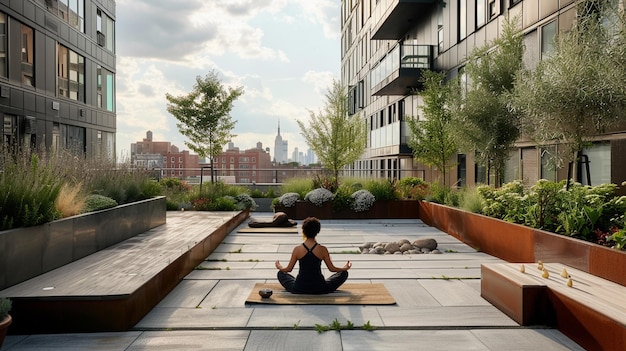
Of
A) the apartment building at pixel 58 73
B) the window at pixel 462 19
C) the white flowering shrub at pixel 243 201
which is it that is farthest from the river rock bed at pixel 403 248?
the window at pixel 462 19

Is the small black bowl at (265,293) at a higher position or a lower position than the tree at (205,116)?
lower

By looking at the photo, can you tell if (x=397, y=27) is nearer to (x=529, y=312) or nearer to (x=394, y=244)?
(x=394, y=244)

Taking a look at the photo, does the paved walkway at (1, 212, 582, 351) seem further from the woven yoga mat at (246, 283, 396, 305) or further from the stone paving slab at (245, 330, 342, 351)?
the woven yoga mat at (246, 283, 396, 305)

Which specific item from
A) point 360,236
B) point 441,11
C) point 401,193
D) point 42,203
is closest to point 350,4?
point 441,11

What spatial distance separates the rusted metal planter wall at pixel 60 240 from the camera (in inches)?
220

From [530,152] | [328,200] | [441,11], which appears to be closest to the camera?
[530,152]

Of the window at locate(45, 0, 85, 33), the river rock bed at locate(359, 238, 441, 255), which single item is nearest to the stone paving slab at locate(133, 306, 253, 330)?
the river rock bed at locate(359, 238, 441, 255)

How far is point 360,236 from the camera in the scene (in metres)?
12.6

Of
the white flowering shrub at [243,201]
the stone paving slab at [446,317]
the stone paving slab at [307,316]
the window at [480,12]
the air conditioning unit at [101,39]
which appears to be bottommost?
the stone paving slab at [446,317]

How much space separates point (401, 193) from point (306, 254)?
11368 mm

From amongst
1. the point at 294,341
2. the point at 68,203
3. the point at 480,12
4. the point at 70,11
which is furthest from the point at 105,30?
the point at 294,341

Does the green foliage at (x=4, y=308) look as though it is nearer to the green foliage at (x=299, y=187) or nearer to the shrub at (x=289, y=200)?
the shrub at (x=289, y=200)

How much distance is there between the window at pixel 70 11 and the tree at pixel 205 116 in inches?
218

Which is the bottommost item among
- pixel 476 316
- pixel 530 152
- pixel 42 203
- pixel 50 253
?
pixel 476 316
